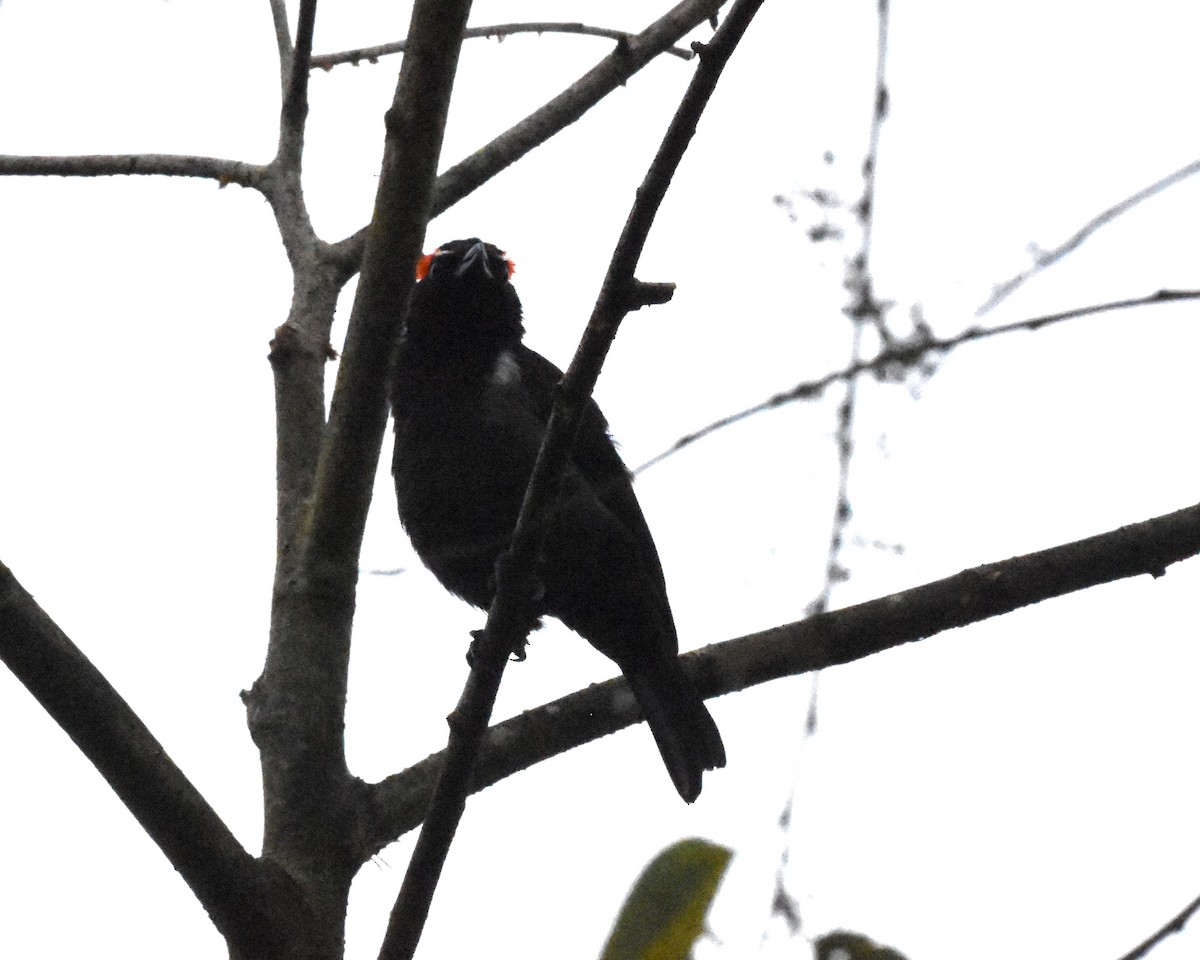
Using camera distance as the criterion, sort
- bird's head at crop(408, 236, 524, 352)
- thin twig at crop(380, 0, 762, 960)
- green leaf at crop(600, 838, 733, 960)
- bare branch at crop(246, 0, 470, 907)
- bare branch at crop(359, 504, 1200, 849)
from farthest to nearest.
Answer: bird's head at crop(408, 236, 524, 352), bare branch at crop(359, 504, 1200, 849), bare branch at crop(246, 0, 470, 907), thin twig at crop(380, 0, 762, 960), green leaf at crop(600, 838, 733, 960)

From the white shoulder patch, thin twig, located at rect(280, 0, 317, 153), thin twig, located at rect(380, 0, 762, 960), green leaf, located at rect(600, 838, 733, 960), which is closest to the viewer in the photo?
green leaf, located at rect(600, 838, 733, 960)

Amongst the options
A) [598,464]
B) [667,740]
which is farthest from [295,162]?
[667,740]

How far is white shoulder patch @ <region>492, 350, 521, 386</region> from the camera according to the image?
15.0 feet

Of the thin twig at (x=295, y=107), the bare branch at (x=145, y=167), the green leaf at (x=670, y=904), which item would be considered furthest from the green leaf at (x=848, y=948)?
the bare branch at (x=145, y=167)

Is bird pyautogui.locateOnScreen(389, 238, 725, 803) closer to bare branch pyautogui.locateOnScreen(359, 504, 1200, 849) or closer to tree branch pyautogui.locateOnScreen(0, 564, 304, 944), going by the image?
bare branch pyautogui.locateOnScreen(359, 504, 1200, 849)

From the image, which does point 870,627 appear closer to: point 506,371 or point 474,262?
point 506,371

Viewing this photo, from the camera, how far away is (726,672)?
3.23 meters

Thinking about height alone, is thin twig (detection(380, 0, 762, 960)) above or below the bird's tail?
below

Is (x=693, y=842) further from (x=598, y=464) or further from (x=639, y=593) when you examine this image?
(x=598, y=464)

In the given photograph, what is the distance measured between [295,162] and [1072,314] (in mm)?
3088

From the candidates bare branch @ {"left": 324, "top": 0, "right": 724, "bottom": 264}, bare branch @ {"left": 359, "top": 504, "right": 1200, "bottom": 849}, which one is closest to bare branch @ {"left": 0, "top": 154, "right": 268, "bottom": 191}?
bare branch @ {"left": 324, "top": 0, "right": 724, "bottom": 264}

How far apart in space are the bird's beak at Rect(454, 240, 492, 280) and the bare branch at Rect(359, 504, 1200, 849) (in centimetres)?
202

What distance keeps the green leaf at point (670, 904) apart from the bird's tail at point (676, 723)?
210cm

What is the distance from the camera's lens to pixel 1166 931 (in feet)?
3.81
